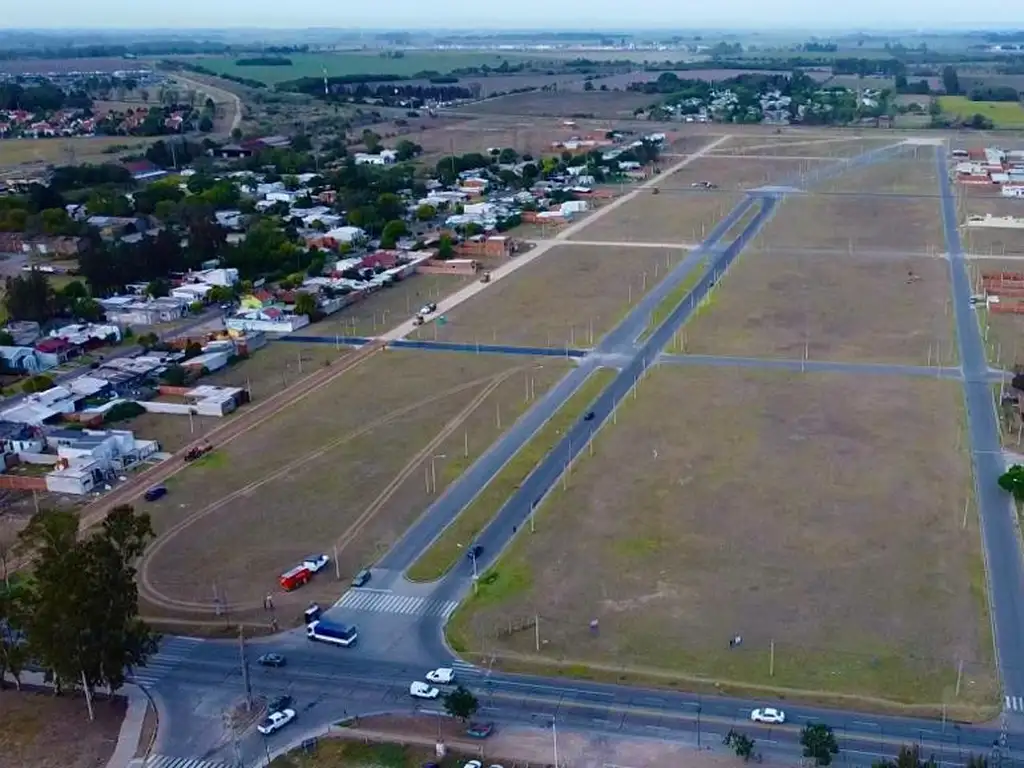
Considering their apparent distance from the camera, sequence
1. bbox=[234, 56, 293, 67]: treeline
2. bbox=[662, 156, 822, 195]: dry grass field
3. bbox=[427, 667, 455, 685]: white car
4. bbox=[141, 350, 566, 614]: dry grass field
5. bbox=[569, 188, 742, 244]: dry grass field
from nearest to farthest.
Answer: bbox=[427, 667, 455, 685]: white car
bbox=[141, 350, 566, 614]: dry grass field
bbox=[569, 188, 742, 244]: dry grass field
bbox=[662, 156, 822, 195]: dry grass field
bbox=[234, 56, 293, 67]: treeline

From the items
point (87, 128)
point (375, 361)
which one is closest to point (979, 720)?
point (375, 361)

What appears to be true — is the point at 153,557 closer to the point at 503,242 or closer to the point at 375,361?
the point at 375,361

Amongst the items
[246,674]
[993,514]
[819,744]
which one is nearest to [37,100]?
[246,674]

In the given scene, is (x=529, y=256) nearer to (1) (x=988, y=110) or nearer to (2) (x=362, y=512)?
(2) (x=362, y=512)

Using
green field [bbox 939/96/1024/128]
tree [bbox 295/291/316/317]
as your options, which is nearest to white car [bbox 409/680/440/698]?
tree [bbox 295/291/316/317]

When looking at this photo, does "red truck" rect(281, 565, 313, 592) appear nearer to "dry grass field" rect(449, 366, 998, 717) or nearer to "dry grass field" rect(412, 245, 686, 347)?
"dry grass field" rect(449, 366, 998, 717)

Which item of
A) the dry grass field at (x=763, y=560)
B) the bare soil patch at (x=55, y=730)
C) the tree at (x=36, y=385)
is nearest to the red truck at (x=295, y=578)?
the dry grass field at (x=763, y=560)
